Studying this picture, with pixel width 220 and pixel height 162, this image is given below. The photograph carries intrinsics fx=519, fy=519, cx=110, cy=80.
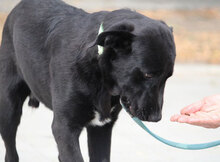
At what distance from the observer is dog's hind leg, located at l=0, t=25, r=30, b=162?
13.1 feet

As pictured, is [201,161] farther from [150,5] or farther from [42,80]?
[150,5]

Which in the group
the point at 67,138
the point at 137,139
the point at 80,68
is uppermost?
the point at 80,68

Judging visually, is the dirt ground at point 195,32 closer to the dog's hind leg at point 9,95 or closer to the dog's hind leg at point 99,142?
the dog's hind leg at point 9,95

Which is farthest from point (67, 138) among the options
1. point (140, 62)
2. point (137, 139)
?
point (137, 139)

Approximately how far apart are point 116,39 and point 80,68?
1.19 ft

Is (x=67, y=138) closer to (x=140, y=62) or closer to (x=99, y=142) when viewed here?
(x=99, y=142)

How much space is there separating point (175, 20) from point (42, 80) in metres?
8.19

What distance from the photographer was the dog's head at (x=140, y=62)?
2986 millimetres

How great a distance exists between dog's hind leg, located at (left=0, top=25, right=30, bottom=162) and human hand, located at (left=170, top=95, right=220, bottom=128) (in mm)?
1224

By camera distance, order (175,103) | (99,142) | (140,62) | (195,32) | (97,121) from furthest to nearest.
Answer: (195,32) → (175,103) → (99,142) → (97,121) → (140,62)

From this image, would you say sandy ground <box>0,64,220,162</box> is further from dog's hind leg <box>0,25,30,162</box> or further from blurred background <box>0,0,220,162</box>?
dog's hind leg <box>0,25,30,162</box>

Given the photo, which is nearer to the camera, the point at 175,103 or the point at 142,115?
the point at 142,115

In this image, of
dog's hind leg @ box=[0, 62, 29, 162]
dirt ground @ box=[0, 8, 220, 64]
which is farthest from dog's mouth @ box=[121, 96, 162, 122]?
dirt ground @ box=[0, 8, 220, 64]

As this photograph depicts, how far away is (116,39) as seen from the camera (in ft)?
10.00
